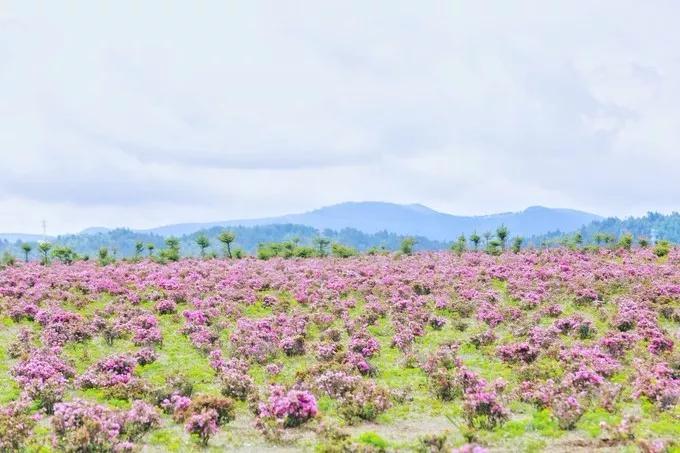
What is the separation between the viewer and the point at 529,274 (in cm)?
4228

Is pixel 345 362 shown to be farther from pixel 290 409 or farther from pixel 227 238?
pixel 227 238

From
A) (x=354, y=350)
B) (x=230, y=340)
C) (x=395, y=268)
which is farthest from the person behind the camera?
(x=395, y=268)

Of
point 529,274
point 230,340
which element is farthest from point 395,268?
point 230,340

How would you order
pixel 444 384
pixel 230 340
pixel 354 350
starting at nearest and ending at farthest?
pixel 444 384, pixel 354 350, pixel 230 340

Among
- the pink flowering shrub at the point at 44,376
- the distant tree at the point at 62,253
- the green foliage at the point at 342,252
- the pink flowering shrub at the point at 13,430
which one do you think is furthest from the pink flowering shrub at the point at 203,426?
the distant tree at the point at 62,253

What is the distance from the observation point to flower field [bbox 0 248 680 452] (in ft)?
51.4

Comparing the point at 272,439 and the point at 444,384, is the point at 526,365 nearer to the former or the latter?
the point at 444,384

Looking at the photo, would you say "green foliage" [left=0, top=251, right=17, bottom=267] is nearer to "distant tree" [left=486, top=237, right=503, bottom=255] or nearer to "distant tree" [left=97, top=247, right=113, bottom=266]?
"distant tree" [left=97, top=247, right=113, bottom=266]

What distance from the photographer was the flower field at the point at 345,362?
51.4 ft

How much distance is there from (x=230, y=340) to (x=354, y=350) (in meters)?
5.90

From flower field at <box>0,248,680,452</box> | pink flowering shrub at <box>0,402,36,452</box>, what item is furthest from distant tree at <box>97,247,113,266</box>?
pink flowering shrub at <box>0,402,36,452</box>

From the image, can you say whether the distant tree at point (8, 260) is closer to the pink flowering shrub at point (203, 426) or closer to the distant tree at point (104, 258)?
the distant tree at point (104, 258)

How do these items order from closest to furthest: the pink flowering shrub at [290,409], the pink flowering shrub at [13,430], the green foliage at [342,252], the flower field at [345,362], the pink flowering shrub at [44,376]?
the pink flowering shrub at [13,430] → the flower field at [345,362] → the pink flowering shrub at [290,409] → the pink flowering shrub at [44,376] → the green foliage at [342,252]

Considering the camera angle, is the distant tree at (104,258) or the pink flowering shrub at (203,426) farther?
the distant tree at (104,258)
